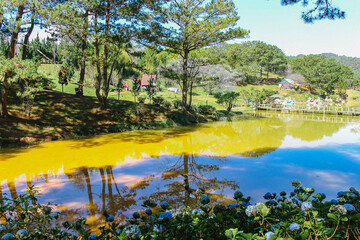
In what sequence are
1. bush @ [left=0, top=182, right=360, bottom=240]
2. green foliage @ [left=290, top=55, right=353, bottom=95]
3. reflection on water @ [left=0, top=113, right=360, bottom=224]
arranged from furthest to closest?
green foliage @ [left=290, top=55, right=353, bottom=95]
reflection on water @ [left=0, top=113, right=360, bottom=224]
bush @ [left=0, top=182, right=360, bottom=240]

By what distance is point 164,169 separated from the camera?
6.53 m

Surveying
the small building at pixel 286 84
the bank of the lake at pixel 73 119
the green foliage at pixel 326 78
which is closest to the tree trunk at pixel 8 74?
the bank of the lake at pixel 73 119

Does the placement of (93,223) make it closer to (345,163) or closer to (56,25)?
(345,163)

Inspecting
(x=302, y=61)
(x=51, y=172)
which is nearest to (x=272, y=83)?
(x=302, y=61)

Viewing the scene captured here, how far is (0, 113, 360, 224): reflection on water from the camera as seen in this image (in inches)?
183

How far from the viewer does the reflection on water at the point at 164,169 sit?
4.65 metres

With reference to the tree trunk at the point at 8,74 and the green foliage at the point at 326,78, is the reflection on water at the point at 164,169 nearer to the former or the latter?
the tree trunk at the point at 8,74

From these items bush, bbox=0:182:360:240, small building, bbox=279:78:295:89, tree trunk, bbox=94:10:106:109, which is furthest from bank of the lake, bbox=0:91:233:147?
small building, bbox=279:78:295:89

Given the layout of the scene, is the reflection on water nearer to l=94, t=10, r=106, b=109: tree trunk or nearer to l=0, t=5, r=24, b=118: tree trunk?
l=0, t=5, r=24, b=118: tree trunk

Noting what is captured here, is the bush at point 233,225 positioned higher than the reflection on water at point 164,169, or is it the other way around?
the bush at point 233,225

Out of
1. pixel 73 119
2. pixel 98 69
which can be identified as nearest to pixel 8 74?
pixel 73 119

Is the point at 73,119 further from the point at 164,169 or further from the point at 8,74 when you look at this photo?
the point at 164,169

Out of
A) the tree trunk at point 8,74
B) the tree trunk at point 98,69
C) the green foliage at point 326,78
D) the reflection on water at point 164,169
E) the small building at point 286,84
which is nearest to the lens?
the reflection on water at point 164,169

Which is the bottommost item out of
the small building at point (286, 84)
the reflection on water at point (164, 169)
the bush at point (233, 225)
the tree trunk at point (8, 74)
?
the reflection on water at point (164, 169)
